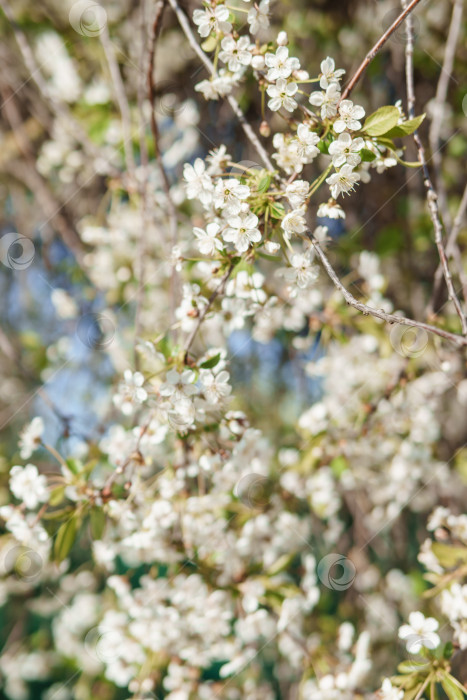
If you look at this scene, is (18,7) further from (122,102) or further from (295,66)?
(295,66)

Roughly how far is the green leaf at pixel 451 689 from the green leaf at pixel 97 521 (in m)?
0.61

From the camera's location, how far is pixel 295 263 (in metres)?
0.78

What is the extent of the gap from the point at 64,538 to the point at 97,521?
0.06 meters

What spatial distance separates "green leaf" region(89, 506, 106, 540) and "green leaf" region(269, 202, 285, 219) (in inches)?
23.2

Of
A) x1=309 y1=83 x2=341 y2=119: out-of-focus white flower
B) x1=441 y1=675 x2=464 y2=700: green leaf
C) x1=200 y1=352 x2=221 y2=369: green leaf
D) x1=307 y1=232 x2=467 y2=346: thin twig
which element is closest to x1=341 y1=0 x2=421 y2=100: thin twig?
x1=309 y1=83 x2=341 y2=119: out-of-focus white flower

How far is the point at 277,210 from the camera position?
731mm

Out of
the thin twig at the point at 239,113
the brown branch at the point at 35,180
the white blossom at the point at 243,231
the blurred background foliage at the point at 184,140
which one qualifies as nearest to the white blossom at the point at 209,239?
the white blossom at the point at 243,231

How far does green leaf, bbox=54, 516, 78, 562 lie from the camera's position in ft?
3.11

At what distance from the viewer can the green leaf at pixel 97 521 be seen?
3.17ft

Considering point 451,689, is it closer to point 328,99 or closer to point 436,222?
point 436,222

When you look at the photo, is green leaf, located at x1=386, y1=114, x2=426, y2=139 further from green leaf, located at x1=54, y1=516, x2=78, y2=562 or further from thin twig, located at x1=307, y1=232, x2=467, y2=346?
green leaf, located at x1=54, y1=516, x2=78, y2=562

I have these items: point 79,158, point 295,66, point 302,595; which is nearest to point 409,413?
point 302,595

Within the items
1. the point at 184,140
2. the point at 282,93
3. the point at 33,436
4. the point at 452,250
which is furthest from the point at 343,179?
the point at 184,140

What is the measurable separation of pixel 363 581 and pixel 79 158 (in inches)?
65.7
